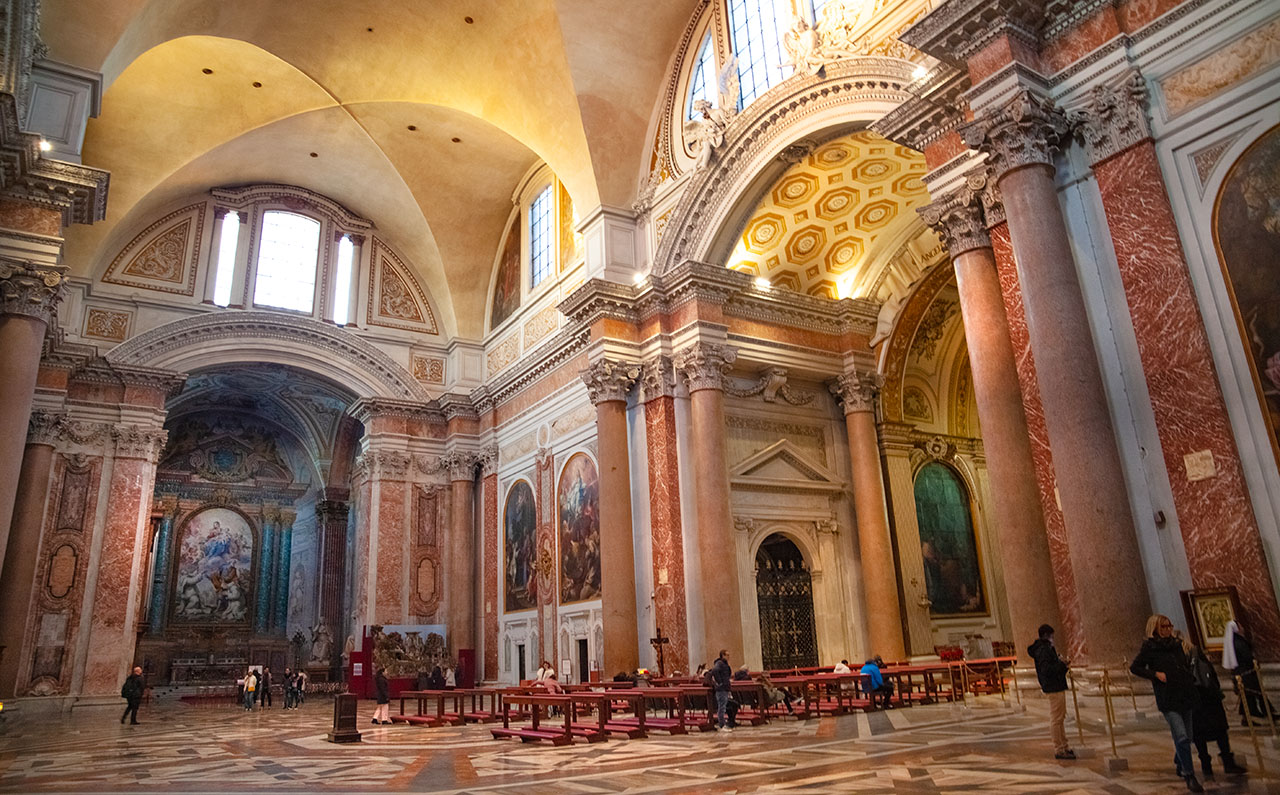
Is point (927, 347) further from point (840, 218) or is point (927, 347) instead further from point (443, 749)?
point (443, 749)

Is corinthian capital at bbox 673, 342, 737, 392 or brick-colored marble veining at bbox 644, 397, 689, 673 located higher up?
corinthian capital at bbox 673, 342, 737, 392

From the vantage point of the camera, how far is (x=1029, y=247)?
8930mm

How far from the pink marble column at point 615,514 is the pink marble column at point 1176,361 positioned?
942 centimetres

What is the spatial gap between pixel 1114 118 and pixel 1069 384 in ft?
9.61

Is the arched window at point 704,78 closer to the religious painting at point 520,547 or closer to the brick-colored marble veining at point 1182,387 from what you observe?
the brick-colored marble veining at point 1182,387

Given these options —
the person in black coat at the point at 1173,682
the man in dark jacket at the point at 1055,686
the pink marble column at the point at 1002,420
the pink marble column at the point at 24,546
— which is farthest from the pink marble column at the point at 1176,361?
the pink marble column at the point at 24,546

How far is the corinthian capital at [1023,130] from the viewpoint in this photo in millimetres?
9148

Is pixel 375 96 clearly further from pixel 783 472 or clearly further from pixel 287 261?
pixel 783 472

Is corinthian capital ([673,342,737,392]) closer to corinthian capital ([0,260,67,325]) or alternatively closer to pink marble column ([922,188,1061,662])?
pink marble column ([922,188,1061,662])

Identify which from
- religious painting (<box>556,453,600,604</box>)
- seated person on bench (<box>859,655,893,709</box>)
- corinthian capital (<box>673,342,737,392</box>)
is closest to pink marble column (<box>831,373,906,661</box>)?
corinthian capital (<box>673,342,737,392</box>)

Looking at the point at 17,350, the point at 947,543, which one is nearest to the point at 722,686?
the point at 17,350

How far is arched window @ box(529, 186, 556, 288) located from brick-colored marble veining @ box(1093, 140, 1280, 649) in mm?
14221

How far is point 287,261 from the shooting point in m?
23.5

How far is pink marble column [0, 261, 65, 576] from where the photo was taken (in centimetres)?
1141
